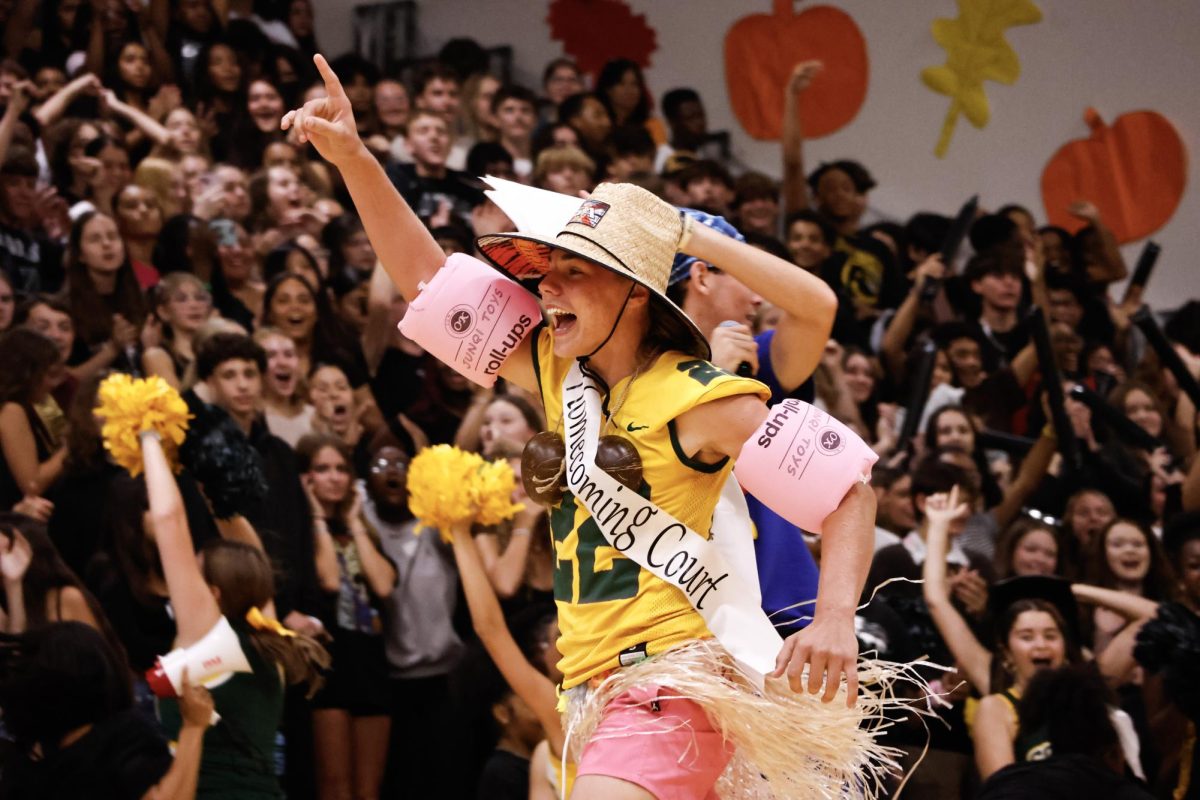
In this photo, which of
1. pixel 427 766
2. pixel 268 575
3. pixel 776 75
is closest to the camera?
pixel 268 575

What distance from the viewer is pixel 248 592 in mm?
5074

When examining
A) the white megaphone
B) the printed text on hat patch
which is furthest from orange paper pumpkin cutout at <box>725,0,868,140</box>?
the printed text on hat patch

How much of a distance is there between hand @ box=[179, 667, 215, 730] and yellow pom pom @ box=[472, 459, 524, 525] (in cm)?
117

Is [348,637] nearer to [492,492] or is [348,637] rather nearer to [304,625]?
[304,625]

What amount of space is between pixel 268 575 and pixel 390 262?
5.75 feet

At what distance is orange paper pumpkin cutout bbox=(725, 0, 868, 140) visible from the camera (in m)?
12.9

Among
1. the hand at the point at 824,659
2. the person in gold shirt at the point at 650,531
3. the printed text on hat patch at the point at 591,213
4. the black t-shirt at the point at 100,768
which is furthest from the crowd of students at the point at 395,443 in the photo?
the printed text on hat patch at the point at 591,213

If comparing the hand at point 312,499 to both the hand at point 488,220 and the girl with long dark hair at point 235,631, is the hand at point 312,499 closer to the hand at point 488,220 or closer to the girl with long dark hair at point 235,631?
the girl with long dark hair at point 235,631

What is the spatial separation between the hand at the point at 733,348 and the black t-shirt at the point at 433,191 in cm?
458

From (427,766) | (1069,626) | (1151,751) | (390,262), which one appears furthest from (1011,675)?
(390,262)

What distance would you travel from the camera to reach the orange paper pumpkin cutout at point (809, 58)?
1285 cm

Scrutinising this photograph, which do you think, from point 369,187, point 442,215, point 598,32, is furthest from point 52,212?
point 598,32

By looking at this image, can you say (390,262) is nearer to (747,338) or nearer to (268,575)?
(747,338)

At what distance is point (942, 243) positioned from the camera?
32.7 ft
